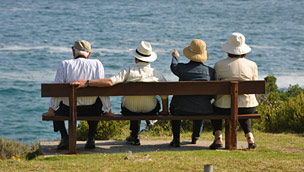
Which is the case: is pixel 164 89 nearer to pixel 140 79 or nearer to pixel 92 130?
pixel 140 79

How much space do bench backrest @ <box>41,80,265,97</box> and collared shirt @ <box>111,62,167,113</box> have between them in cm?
20

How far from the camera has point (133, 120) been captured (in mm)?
6398

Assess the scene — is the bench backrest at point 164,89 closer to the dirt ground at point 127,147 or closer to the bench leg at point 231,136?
the bench leg at point 231,136

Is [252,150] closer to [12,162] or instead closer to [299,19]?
[12,162]

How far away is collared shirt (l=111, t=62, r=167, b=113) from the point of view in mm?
6043

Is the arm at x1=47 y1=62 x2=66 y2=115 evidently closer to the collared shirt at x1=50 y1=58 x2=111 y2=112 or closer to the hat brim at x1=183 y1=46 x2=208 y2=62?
the collared shirt at x1=50 y1=58 x2=111 y2=112

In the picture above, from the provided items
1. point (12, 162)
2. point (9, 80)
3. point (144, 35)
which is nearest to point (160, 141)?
point (12, 162)

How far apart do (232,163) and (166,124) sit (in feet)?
12.7

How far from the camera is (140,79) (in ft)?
19.9

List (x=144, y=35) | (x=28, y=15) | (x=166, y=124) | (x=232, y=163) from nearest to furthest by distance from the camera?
(x=232, y=163)
(x=166, y=124)
(x=144, y=35)
(x=28, y=15)

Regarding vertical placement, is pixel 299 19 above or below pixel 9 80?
above

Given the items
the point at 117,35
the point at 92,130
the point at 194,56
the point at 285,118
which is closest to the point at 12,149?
the point at 92,130

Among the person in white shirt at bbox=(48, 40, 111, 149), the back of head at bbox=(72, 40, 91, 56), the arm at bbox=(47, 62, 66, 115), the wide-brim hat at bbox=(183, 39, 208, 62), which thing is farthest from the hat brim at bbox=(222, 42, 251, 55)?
the arm at bbox=(47, 62, 66, 115)

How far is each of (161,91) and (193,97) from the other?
17.8 inches
